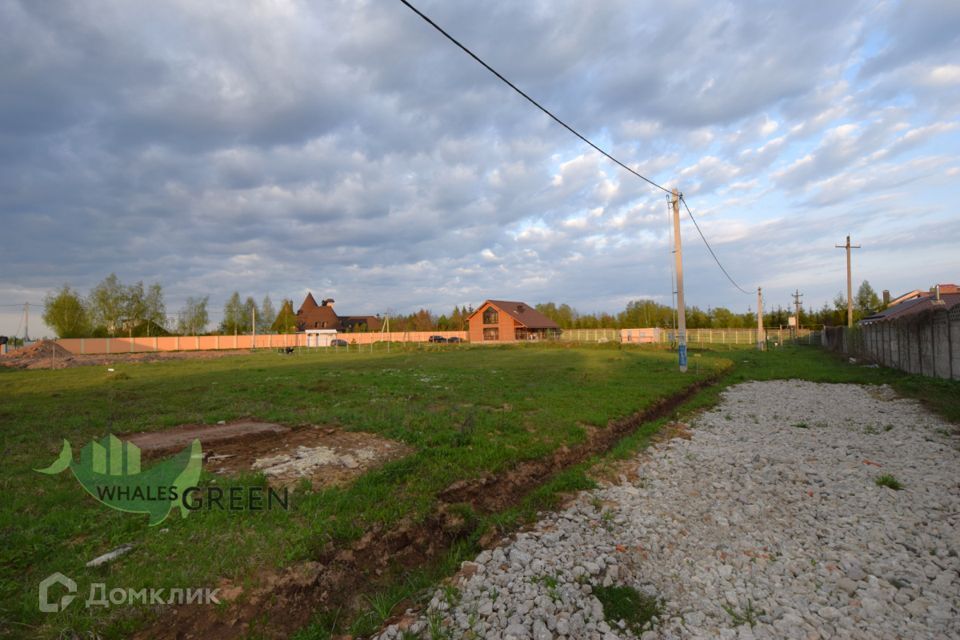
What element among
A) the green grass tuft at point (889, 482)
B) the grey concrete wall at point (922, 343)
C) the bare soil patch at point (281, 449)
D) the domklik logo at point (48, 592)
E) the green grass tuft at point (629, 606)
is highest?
the grey concrete wall at point (922, 343)

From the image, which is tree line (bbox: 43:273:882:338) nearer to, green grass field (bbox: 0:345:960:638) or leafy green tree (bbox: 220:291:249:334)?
leafy green tree (bbox: 220:291:249:334)

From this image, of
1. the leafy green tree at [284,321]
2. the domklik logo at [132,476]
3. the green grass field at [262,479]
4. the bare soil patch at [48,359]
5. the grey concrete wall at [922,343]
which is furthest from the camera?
the leafy green tree at [284,321]

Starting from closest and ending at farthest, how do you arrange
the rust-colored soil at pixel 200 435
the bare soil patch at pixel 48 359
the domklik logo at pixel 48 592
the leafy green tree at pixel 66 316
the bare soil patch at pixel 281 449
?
the domklik logo at pixel 48 592 < the bare soil patch at pixel 281 449 < the rust-colored soil at pixel 200 435 < the bare soil patch at pixel 48 359 < the leafy green tree at pixel 66 316

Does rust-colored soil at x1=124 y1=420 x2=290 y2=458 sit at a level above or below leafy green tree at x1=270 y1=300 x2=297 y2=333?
below

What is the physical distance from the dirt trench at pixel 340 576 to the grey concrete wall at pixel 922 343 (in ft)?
50.8

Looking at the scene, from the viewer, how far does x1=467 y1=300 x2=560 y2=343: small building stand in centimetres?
6594

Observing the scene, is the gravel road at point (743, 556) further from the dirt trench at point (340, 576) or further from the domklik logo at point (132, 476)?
the domklik logo at point (132, 476)

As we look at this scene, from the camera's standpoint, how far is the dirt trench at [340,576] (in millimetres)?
3467

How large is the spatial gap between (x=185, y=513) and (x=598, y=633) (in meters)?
4.51

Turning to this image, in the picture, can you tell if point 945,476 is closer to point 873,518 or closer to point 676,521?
point 873,518

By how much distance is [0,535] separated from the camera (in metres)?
4.36

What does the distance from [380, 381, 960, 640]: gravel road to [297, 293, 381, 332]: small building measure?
84.4 m

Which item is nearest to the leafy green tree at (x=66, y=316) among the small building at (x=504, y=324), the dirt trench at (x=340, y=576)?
the small building at (x=504, y=324)

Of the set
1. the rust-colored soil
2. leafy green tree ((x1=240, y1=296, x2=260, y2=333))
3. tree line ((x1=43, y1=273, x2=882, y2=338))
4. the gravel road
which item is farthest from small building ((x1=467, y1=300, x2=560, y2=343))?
the gravel road
